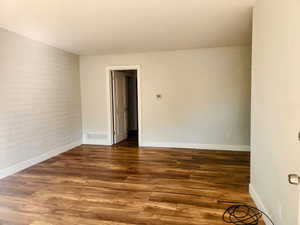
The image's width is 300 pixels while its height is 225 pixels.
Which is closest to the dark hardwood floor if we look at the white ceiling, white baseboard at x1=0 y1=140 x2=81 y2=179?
white baseboard at x1=0 y1=140 x2=81 y2=179

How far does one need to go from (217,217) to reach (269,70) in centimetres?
165

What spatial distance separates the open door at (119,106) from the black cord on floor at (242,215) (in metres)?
3.95

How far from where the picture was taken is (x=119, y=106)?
6086 millimetres

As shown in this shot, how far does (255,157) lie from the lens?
8.38 feet

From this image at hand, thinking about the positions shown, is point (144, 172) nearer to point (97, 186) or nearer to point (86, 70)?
point (97, 186)

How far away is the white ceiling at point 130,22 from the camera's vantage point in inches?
102

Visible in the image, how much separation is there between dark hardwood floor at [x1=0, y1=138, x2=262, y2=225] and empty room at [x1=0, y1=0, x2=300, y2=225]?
0.8 inches

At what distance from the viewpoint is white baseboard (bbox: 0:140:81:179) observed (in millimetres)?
3475

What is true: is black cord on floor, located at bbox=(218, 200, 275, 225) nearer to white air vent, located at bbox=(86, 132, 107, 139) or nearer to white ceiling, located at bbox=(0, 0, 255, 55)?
white ceiling, located at bbox=(0, 0, 255, 55)

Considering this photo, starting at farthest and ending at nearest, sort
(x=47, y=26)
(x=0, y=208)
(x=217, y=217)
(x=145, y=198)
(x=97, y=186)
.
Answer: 1. (x=47, y=26)
2. (x=97, y=186)
3. (x=145, y=198)
4. (x=0, y=208)
5. (x=217, y=217)

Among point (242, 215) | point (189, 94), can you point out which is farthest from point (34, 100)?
point (242, 215)

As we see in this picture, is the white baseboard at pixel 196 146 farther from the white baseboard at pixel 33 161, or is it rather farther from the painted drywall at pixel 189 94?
the white baseboard at pixel 33 161

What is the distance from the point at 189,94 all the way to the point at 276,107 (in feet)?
10.7

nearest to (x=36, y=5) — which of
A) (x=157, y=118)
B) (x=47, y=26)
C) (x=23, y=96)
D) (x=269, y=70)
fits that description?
(x=47, y=26)
